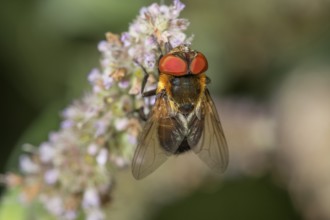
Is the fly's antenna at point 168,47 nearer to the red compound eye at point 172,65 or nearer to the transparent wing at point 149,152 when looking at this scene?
the red compound eye at point 172,65

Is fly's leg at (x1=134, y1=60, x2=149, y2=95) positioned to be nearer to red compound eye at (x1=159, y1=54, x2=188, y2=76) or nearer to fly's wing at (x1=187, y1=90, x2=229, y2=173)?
red compound eye at (x1=159, y1=54, x2=188, y2=76)

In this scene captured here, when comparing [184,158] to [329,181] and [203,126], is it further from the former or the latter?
[203,126]

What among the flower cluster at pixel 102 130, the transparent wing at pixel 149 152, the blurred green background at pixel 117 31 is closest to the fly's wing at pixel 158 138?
the transparent wing at pixel 149 152

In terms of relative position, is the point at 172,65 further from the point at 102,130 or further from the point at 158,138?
the point at 102,130

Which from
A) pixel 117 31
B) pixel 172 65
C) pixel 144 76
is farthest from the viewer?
pixel 117 31

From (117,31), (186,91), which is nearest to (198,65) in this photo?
(186,91)

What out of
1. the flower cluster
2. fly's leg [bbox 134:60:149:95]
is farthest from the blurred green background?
fly's leg [bbox 134:60:149:95]
